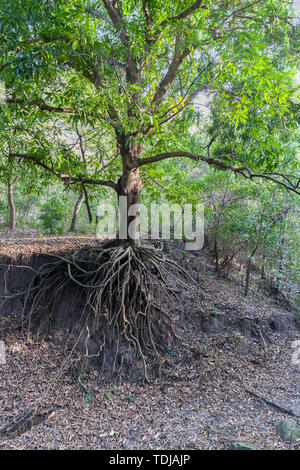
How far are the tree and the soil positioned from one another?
1.69 meters

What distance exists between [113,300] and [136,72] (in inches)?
124

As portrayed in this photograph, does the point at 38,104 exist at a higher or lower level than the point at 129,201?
higher

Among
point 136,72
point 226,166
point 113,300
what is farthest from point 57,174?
point 226,166

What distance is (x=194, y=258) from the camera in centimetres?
600

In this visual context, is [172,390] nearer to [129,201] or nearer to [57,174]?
[129,201]

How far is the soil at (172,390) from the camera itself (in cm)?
256

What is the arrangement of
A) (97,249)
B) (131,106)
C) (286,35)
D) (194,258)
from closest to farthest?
1. (131,106)
2. (286,35)
3. (97,249)
4. (194,258)

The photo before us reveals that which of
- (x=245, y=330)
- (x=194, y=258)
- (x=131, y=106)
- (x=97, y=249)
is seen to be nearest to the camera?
(x=131, y=106)

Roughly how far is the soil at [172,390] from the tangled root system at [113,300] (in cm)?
23

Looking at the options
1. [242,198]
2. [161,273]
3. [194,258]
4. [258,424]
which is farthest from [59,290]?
[242,198]

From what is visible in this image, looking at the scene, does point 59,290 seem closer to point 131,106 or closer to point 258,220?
point 131,106

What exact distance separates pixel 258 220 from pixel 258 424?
12.0 feet

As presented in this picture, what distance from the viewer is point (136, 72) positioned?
3.53 metres

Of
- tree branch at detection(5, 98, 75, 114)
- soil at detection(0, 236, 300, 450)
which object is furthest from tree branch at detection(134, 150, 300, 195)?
soil at detection(0, 236, 300, 450)
